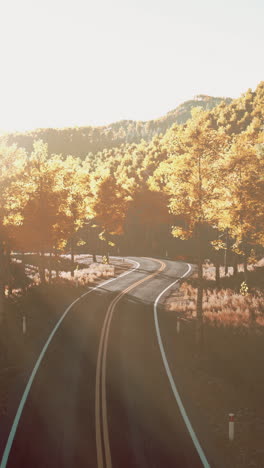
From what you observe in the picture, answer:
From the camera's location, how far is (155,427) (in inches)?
523

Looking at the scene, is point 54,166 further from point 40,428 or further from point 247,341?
point 40,428

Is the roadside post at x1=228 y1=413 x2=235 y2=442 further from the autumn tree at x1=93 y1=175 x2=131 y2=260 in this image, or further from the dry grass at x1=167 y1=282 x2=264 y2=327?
the autumn tree at x1=93 y1=175 x2=131 y2=260

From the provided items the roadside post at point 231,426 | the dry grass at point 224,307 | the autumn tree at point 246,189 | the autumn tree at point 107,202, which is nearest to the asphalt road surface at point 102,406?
the roadside post at point 231,426

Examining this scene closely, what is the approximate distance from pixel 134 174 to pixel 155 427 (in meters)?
85.7

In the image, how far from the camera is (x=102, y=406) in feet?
48.3

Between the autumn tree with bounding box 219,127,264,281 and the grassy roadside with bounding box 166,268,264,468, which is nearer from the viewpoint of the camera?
the grassy roadside with bounding box 166,268,264,468

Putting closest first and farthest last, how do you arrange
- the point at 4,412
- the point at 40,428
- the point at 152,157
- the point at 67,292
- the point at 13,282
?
the point at 40,428
the point at 4,412
the point at 67,292
the point at 13,282
the point at 152,157

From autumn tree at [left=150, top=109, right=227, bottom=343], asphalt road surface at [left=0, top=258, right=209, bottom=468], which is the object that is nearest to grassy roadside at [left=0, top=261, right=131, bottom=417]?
asphalt road surface at [left=0, top=258, right=209, bottom=468]

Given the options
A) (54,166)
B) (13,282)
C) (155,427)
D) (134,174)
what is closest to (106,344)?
(155,427)

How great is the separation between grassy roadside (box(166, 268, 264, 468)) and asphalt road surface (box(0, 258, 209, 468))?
903 mm

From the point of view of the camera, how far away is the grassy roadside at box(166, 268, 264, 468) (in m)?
12.5

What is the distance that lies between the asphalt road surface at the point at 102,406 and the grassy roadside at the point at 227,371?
903 millimetres

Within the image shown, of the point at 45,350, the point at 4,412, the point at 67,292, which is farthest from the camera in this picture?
the point at 67,292

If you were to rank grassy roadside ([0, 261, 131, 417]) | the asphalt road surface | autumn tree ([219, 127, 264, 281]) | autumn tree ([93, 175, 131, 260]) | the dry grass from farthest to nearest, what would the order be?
autumn tree ([93, 175, 131, 260]), autumn tree ([219, 127, 264, 281]), the dry grass, grassy roadside ([0, 261, 131, 417]), the asphalt road surface
